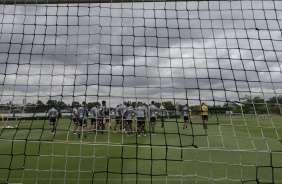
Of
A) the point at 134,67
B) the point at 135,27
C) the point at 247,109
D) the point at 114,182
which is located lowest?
the point at 114,182

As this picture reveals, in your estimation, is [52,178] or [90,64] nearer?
[90,64]

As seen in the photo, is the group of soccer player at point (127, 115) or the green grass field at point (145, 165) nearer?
the green grass field at point (145, 165)

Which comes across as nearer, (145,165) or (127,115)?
(145,165)

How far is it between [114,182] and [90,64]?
77.2 inches

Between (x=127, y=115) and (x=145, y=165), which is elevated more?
(x=127, y=115)

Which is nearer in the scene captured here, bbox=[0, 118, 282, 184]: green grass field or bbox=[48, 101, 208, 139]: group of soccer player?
bbox=[0, 118, 282, 184]: green grass field

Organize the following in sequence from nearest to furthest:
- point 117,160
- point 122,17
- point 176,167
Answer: point 122,17
point 176,167
point 117,160

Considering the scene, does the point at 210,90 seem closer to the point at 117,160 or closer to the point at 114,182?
the point at 114,182

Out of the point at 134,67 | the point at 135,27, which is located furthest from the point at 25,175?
the point at 135,27

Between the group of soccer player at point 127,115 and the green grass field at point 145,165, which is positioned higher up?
the group of soccer player at point 127,115

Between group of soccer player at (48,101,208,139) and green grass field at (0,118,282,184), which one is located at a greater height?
group of soccer player at (48,101,208,139)

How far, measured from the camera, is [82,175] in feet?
16.4

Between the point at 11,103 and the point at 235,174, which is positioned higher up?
the point at 11,103

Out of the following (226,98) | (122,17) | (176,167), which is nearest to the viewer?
(226,98)
